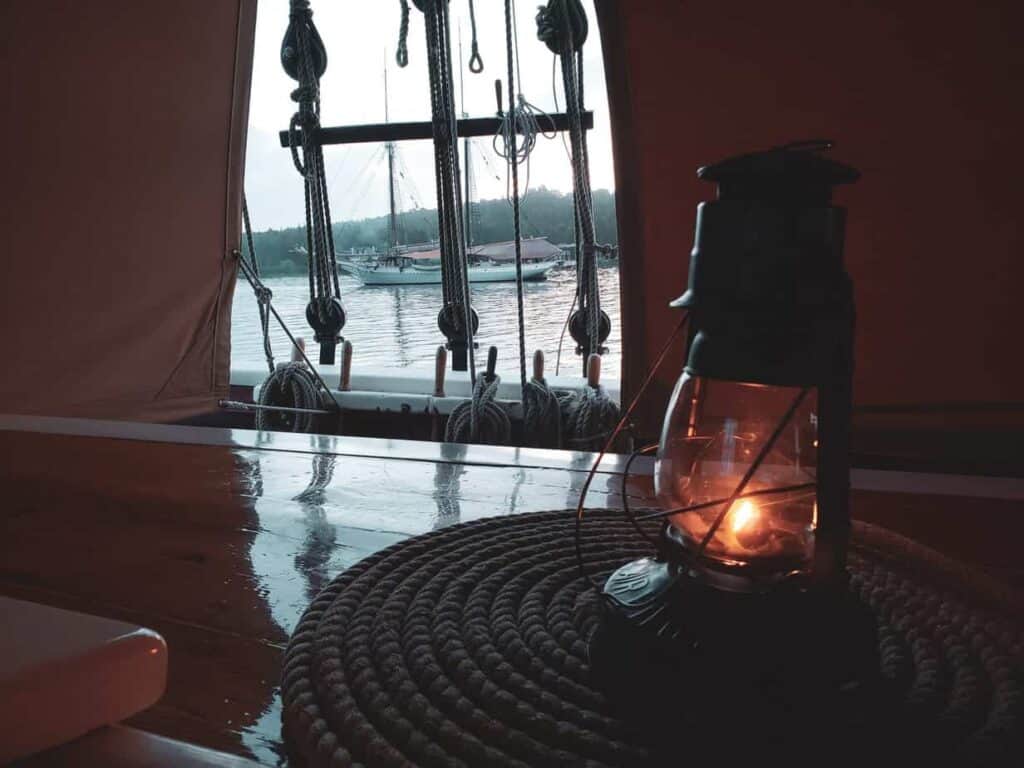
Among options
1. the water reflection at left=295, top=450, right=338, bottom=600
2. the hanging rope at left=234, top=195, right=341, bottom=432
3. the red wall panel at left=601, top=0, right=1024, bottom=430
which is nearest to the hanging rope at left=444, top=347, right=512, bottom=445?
the hanging rope at left=234, top=195, right=341, bottom=432

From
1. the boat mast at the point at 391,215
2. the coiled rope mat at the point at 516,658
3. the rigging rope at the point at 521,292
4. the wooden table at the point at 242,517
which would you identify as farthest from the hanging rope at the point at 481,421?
the boat mast at the point at 391,215

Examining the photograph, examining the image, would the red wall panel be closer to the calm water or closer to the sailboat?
the calm water

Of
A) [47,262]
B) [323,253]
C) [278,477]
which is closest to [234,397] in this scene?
[323,253]

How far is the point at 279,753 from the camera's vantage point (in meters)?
0.43

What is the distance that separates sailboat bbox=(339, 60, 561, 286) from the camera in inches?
158

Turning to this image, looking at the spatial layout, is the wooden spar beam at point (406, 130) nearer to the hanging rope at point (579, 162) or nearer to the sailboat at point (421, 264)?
the hanging rope at point (579, 162)

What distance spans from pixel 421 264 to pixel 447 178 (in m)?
2.39

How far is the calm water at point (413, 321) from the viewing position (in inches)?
110

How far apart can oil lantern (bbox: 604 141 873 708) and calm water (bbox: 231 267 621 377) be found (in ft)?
5.10

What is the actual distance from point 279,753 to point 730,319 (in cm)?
29

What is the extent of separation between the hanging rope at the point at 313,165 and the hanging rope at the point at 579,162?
2.53 feet

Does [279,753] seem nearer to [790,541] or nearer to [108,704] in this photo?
[108,704]

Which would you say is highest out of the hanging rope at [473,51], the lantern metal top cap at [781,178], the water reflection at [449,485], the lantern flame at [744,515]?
the hanging rope at [473,51]

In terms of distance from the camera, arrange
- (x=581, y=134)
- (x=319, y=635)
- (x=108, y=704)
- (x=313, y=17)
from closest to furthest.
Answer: (x=108, y=704) < (x=319, y=635) < (x=581, y=134) < (x=313, y=17)
